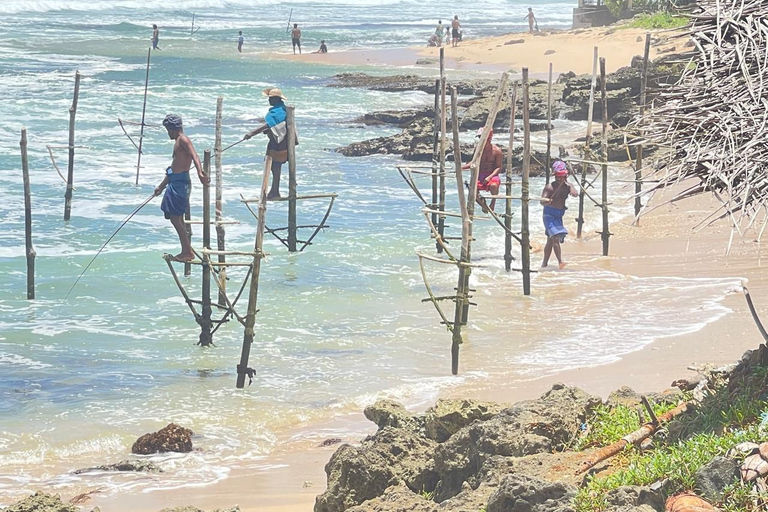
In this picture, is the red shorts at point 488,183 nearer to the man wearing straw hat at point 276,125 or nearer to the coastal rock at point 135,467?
→ the man wearing straw hat at point 276,125

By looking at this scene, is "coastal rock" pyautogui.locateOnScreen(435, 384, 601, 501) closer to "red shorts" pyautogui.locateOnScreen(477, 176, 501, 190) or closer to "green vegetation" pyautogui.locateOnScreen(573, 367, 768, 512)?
"green vegetation" pyautogui.locateOnScreen(573, 367, 768, 512)

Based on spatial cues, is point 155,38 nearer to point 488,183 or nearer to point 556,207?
point 488,183

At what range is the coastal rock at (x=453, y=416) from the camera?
Answer: 6.84 meters

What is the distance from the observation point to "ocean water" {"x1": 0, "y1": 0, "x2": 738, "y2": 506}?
9.22 meters

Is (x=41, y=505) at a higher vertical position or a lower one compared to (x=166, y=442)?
higher

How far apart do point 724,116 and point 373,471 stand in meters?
2.72

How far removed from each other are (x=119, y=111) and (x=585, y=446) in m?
25.3

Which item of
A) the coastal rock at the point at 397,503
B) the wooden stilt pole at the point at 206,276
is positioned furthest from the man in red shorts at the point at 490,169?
Answer: the coastal rock at the point at 397,503

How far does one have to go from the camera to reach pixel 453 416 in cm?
685

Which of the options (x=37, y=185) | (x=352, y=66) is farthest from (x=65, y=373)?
(x=352, y=66)

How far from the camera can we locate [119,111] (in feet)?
97.8

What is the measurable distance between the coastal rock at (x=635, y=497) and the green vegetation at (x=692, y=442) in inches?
2.4

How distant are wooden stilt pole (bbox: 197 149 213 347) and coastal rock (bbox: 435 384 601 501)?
4.57 m

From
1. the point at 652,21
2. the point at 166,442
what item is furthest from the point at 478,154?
the point at 652,21
